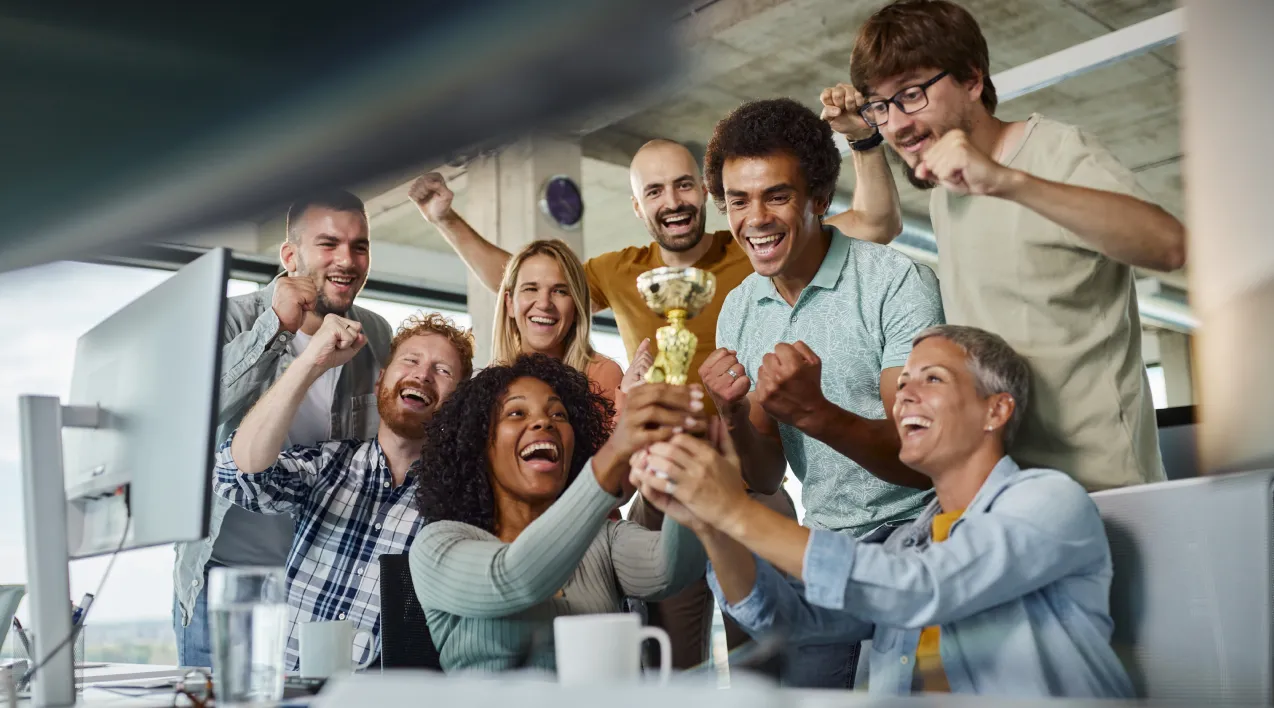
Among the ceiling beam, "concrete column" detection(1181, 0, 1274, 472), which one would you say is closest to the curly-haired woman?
"concrete column" detection(1181, 0, 1274, 472)

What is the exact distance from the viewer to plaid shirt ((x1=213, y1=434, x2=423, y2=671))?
210 centimetres

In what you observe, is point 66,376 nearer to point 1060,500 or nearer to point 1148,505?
point 1060,500

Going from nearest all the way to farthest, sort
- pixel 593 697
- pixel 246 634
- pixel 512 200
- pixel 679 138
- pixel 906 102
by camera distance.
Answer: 1. pixel 593 697
2. pixel 246 634
3. pixel 906 102
4. pixel 512 200
5. pixel 679 138

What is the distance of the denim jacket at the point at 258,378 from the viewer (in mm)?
2391

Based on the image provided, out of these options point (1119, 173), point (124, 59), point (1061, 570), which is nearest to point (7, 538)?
point (124, 59)

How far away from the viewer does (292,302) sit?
2309mm

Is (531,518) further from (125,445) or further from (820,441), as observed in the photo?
(125,445)

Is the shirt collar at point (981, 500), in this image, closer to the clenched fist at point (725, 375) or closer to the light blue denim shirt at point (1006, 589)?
the light blue denim shirt at point (1006, 589)

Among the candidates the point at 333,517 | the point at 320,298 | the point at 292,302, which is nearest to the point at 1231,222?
the point at 333,517

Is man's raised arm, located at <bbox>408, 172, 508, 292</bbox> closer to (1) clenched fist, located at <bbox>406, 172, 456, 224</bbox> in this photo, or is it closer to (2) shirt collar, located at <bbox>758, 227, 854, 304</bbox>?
(1) clenched fist, located at <bbox>406, 172, 456, 224</bbox>

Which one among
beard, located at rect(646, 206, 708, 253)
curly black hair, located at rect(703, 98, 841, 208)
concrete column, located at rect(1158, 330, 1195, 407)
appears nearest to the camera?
curly black hair, located at rect(703, 98, 841, 208)

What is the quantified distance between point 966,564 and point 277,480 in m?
1.40

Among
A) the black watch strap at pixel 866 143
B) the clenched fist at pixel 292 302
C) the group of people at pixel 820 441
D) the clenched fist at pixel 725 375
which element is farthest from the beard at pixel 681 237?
the clenched fist at pixel 725 375

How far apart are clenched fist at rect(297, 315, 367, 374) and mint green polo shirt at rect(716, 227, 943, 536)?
0.85 m
